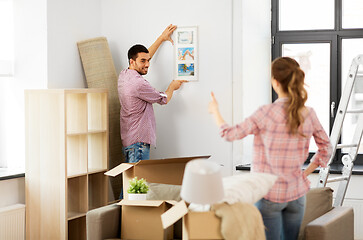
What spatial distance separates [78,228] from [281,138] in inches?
101

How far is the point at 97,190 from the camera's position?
5.12 m

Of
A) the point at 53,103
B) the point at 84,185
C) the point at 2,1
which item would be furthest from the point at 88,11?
the point at 84,185

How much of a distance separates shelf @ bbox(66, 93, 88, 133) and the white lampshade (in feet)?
7.45


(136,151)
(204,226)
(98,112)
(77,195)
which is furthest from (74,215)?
(204,226)

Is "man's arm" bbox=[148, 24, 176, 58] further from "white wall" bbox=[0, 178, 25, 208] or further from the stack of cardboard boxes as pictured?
"white wall" bbox=[0, 178, 25, 208]

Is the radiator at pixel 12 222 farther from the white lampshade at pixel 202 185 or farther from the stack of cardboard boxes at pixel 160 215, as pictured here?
the white lampshade at pixel 202 185

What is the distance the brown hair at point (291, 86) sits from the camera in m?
2.85

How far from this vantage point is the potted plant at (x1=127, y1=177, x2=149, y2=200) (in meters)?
3.82

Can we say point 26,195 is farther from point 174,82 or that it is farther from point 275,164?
point 275,164

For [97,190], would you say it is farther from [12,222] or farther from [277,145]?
[277,145]

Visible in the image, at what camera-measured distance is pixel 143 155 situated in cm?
511

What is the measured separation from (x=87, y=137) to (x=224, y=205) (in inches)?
91.5

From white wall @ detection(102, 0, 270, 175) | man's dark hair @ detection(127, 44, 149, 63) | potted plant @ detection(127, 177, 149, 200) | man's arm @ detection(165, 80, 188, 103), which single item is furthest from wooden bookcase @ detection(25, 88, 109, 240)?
potted plant @ detection(127, 177, 149, 200)

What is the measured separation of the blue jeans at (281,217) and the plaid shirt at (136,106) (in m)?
2.26
